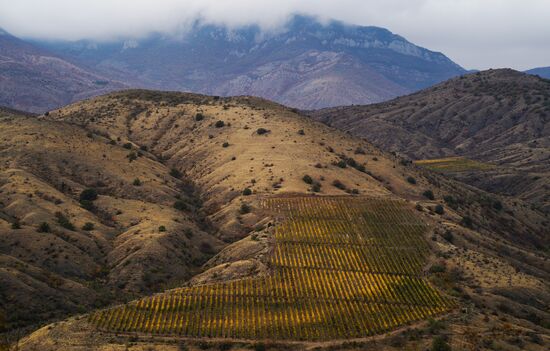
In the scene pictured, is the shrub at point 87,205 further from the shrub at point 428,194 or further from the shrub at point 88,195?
the shrub at point 428,194

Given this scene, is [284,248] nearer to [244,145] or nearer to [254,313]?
[254,313]

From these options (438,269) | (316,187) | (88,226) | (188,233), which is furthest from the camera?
(316,187)

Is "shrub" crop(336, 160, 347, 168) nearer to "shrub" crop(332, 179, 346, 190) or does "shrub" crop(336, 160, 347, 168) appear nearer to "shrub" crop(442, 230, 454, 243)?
"shrub" crop(332, 179, 346, 190)

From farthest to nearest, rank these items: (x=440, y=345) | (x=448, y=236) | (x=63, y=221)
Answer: (x=448, y=236), (x=63, y=221), (x=440, y=345)

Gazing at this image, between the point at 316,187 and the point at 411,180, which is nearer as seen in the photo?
the point at 316,187

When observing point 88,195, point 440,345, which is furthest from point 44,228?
point 440,345

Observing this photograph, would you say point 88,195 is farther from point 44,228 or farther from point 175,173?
point 175,173

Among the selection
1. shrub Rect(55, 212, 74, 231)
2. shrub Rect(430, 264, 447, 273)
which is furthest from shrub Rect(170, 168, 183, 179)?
shrub Rect(430, 264, 447, 273)

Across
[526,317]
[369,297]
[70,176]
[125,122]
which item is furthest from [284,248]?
[125,122]
